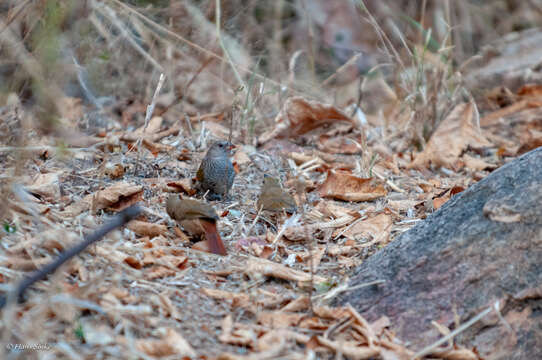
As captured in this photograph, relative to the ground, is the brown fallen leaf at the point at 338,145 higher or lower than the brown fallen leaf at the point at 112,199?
lower

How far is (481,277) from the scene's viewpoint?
2.40 m

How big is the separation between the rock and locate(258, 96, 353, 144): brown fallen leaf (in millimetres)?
2776

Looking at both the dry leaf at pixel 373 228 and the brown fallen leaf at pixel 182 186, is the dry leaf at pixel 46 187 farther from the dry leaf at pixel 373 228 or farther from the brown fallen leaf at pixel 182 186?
the dry leaf at pixel 373 228

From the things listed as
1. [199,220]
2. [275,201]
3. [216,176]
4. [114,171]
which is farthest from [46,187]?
[275,201]

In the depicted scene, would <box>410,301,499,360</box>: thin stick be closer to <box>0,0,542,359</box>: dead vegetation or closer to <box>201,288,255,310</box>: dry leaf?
<box>0,0,542,359</box>: dead vegetation

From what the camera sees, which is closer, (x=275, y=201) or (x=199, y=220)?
(x=199, y=220)

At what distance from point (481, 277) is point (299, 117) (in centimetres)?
310

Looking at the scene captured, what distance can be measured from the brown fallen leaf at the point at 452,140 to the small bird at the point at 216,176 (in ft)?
6.03

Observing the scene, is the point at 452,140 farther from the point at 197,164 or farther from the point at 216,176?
the point at 216,176

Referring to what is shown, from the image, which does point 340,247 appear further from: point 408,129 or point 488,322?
point 408,129

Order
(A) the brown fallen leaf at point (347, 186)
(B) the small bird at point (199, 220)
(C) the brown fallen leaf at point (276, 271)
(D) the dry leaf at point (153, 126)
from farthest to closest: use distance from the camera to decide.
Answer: (D) the dry leaf at point (153, 126)
(A) the brown fallen leaf at point (347, 186)
(B) the small bird at point (199, 220)
(C) the brown fallen leaf at point (276, 271)

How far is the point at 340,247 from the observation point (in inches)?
127

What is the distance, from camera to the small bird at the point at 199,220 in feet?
9.77

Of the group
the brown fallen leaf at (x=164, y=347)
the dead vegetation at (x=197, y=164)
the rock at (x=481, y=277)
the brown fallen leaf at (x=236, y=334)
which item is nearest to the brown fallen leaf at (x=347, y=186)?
the dead vegetation at (x=197, y=164)
